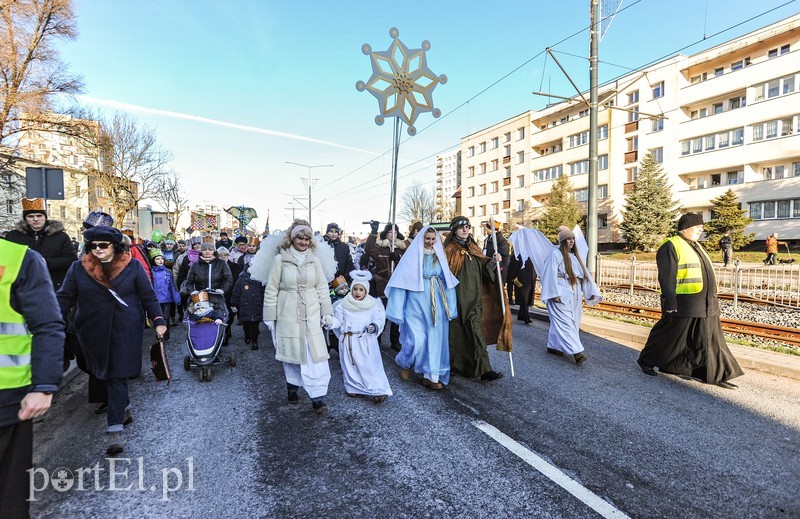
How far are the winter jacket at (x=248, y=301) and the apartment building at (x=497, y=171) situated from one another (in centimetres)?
4106

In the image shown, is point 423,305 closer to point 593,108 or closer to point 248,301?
point 248,301

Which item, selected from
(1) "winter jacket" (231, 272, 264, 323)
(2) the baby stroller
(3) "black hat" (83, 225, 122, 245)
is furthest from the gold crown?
(1) "winter jacket" (231, 272, 264, 323)

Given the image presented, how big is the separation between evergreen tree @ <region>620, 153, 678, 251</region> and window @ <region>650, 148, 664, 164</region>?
2.48 m

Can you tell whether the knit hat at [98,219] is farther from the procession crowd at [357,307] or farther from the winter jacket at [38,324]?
the winter jacket at [38,324]

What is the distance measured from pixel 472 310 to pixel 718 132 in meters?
34.0

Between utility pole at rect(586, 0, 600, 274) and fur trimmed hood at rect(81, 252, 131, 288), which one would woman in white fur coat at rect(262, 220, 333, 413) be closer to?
fur trimmed hood at rect(81, 252, 131, 288)

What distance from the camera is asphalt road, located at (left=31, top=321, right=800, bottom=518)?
9.02 feet

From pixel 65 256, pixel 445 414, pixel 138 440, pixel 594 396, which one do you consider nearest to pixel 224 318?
pixel 65 256

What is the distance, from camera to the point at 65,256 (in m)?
5.41

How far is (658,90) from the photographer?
33.6 meters

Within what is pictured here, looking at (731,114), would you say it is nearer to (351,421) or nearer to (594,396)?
(594,396)

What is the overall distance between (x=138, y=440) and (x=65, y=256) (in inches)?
120

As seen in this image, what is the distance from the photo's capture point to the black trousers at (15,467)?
199 centimetres

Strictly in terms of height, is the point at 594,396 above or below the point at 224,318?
below
